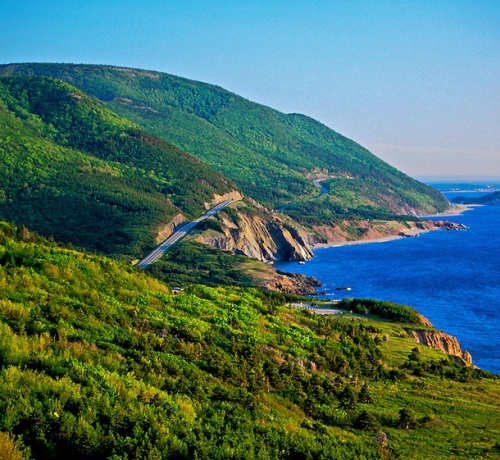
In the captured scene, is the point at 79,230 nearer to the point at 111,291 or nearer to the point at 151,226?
the point at 151,226

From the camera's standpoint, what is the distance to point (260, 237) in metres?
186

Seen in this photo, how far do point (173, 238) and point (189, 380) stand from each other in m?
132

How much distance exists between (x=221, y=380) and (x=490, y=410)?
17120 mm

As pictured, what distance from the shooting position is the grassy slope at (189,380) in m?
19.7

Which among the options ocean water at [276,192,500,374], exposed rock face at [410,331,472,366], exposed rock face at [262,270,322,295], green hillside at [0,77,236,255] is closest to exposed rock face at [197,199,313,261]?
ocean water at [276,192,500,374]

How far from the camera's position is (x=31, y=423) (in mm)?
18797

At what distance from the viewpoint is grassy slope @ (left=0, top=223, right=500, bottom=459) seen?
19672 mm

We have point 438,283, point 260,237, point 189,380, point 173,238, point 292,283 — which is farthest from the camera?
point 260,237


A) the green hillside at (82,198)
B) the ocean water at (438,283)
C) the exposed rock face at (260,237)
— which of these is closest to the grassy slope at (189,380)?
the ocean water at (438,283)

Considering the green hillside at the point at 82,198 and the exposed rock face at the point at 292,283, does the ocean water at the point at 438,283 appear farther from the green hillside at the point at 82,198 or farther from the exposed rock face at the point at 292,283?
the green hillside at the point at 82,198

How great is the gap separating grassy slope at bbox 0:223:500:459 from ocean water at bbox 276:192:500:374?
40.5m

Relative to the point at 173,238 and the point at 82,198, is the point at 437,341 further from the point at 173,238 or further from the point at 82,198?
the point at 82,198

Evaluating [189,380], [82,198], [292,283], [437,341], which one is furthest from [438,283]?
[189,380]

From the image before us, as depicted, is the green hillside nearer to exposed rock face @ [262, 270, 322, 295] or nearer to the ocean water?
exposed rock face @ [262, 270, 322, 295]
